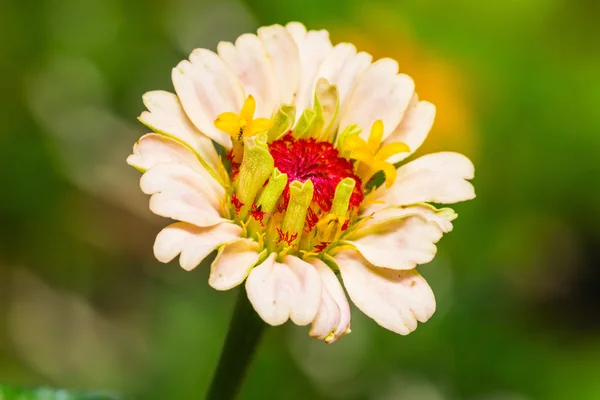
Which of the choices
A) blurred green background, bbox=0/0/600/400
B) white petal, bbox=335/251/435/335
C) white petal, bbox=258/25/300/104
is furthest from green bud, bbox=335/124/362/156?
blurred green background, bbox=0/0/600/400

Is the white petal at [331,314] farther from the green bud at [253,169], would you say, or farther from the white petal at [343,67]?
the white petal at [343,67]

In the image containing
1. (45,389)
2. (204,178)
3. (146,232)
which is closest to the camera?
(204,178)

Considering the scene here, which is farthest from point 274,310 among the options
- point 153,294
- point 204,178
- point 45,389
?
point 153,294

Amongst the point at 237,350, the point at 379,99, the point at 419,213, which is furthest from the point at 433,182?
the point at 237,350

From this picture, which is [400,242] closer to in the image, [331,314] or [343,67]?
[331,314]

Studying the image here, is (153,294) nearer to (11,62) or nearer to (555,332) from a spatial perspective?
(11,62)

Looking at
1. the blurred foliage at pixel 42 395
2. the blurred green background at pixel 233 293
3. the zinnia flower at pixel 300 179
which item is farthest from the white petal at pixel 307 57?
the blurred green background at pixel 233 293

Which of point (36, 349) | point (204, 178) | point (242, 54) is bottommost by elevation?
point (36, 349)
